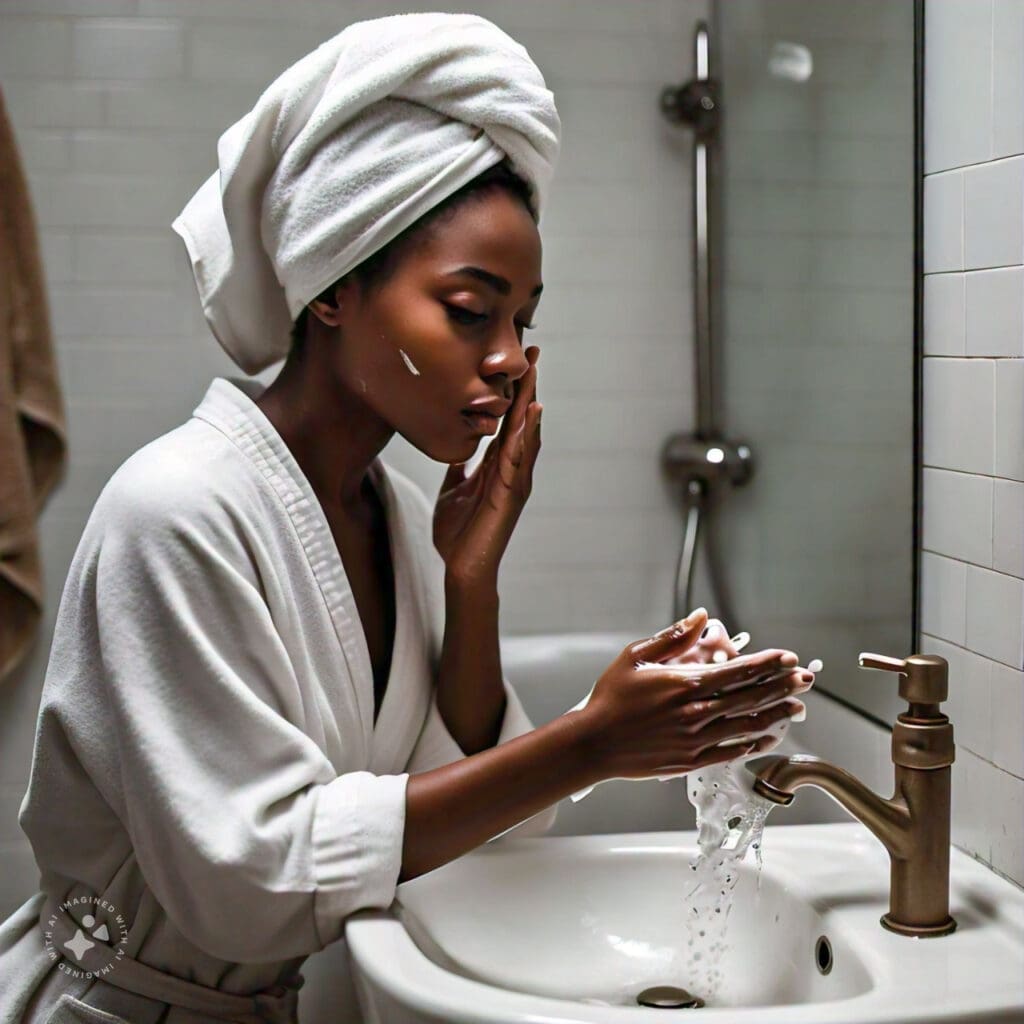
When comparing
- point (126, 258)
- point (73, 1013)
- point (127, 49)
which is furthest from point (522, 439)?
point (127, 49)

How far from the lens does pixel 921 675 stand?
958 millimetres

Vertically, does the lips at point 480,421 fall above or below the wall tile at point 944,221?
below

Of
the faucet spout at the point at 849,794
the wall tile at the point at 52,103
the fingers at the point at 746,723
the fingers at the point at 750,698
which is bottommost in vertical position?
the faucet spout at the point at 849,794

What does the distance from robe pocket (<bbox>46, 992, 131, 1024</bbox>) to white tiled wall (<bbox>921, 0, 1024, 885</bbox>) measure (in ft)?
2.51

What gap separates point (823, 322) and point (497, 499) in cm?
54

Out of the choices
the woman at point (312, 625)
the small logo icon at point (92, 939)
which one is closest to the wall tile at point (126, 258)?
the woman at point (312, 625)

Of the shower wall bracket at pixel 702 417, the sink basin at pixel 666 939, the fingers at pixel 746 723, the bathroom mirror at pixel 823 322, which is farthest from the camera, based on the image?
the shower wall bracket at pixel 702 417

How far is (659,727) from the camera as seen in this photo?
36.6 inches

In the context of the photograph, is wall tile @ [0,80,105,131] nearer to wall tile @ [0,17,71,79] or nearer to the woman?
wall tile @ [0,17,71,79]

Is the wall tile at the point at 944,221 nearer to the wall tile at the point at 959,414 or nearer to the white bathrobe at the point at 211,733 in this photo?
the wall tile at the point at 959,414

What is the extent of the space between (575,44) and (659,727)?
1157 mm

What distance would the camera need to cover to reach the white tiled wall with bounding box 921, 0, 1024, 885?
1.01 metres

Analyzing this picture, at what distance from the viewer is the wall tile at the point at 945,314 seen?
3.66 ft

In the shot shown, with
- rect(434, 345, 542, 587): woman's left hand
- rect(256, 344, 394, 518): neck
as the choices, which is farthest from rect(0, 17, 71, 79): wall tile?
rect(434, 345, 542, 587): woman's left hand
